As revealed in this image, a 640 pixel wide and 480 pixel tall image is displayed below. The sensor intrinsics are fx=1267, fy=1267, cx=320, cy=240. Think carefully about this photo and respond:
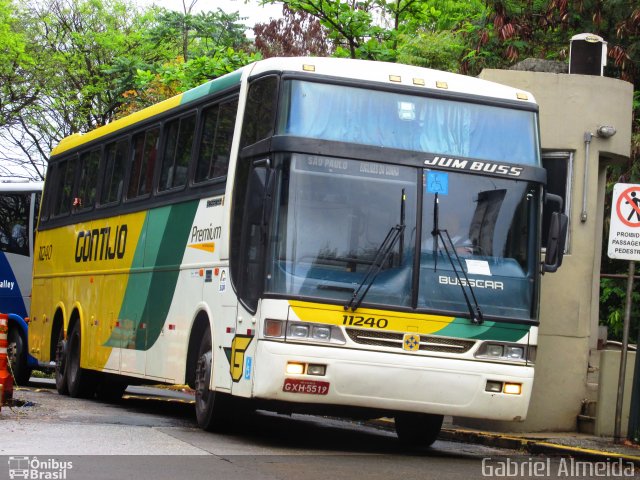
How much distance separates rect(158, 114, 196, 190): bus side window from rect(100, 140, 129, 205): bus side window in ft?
6.46

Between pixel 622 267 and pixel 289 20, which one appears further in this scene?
pixel 289 20

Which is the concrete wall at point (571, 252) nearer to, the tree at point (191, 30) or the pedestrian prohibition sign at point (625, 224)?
the pedestrian prohibition sign at point (625, 224)

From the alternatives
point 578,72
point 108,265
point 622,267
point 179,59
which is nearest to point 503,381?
point 578,72

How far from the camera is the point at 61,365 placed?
19.8m

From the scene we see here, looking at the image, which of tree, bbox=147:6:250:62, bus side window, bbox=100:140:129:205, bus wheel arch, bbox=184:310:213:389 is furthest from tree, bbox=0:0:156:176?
bus wheel arch, bbox=184:310:213:389

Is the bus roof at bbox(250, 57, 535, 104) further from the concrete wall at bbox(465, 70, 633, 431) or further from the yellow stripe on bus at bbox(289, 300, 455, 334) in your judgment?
the concrete wall at bbox(465, 70, 633, 431)

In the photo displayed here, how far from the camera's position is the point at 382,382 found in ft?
37.6

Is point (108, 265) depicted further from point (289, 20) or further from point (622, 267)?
point (289, 20)

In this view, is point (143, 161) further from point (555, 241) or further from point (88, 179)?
point (555, 241)

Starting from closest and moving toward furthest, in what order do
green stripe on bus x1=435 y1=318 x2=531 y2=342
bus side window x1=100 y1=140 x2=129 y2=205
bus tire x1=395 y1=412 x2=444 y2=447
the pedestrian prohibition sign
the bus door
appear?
the bus door → green stripe on bus x1=435 y1=318 x2=531 y2=342 → bus tire x1=395 y1=412 x2=444 y2=447 → the pedestrian prohibition sign → bus side window x1=100 y1=140 x2=129 y2=205

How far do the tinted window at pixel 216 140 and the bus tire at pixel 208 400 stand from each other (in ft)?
5.73

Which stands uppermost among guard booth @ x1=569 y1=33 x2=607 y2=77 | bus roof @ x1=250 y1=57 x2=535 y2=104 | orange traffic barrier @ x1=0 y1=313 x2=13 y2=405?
guard booth @ x1=569 y1=33 x2=607 y2=77

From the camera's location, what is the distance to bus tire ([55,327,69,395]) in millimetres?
19547

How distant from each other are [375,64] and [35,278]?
11.1 meters
